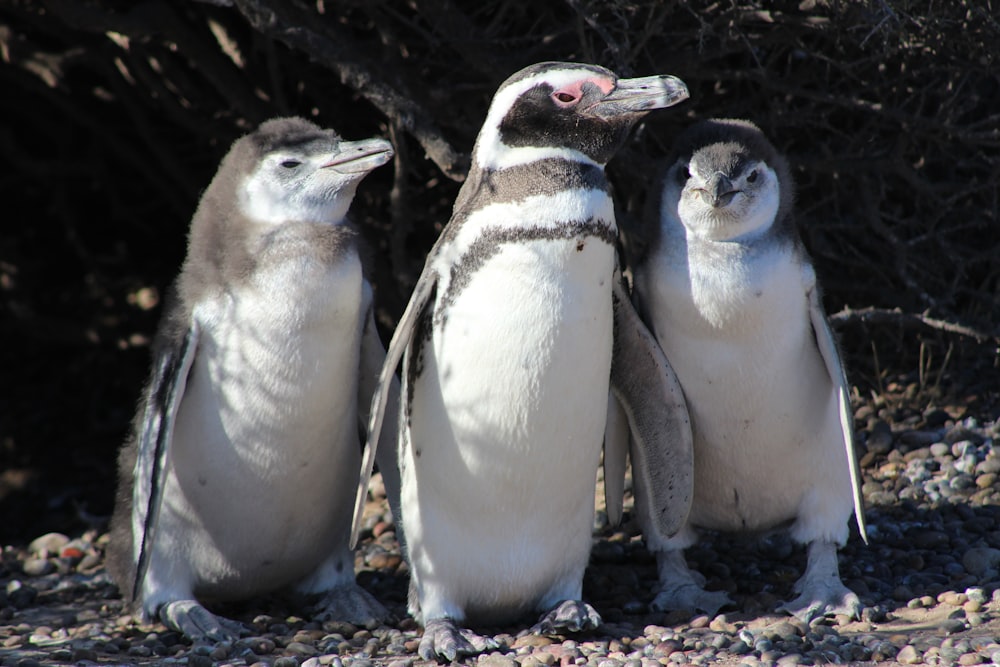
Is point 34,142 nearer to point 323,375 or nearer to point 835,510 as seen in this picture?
point 323,375

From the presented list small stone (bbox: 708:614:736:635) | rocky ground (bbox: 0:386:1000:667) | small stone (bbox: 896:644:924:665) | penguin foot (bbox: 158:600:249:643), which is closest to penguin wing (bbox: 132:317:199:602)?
penguin foot (bbox: 158:600:249:643)

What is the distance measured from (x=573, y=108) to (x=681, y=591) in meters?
1.35

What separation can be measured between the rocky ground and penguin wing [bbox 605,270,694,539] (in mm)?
299

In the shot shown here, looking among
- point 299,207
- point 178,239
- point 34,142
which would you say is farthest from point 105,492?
point 299,207

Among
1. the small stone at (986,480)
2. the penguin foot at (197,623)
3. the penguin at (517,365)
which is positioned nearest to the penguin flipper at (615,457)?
the penguin at (517,365)

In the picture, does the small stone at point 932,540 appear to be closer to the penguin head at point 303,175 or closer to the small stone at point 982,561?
the small stone at point 982,561

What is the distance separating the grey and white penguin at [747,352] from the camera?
311 cm

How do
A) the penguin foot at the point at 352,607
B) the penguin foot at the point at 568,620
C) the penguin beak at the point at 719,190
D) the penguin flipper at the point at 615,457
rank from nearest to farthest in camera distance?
the penguin foot at the point at 568,620, the penguin beak at the point at 719,190, the penguin foot at the point at 352,607, the penguin flipper at the point at 615,457

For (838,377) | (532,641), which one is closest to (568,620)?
(532,641)

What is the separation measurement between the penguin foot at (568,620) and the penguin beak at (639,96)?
4.01 ft

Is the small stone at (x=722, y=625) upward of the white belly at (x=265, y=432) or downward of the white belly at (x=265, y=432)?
downward

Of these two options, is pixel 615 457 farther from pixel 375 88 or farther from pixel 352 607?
pixel 375 88

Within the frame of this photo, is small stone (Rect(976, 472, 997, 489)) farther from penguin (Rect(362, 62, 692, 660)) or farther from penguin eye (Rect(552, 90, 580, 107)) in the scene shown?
penguin eye (Rect(552, 90, 580, 107))

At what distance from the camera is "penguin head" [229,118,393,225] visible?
3168 millimetres
